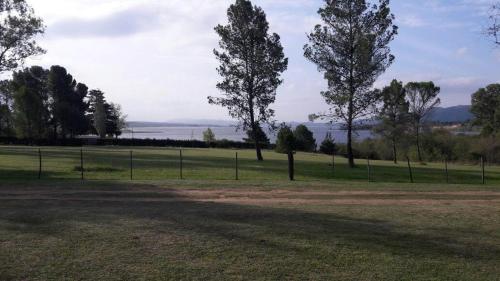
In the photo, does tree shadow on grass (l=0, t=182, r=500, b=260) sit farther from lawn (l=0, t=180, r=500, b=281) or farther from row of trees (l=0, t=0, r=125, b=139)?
row of trees (l=0, t=0, r=125, b=139)

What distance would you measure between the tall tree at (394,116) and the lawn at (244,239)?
51.1 m

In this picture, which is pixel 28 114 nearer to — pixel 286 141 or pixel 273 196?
pixel 286 141

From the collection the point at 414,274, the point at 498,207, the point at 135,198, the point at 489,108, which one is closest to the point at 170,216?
the point at 135,198

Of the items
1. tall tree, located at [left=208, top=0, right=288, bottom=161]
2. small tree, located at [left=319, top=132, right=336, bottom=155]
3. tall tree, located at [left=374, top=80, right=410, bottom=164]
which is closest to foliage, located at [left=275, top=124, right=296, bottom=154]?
tall tree, located at [left=208, top=0, right=288, bottom=161]

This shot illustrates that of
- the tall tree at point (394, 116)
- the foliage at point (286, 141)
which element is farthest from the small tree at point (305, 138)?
the foliage at point (286, 141)

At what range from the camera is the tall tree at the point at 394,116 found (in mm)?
65125

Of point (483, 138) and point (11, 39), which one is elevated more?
point (11, 39)

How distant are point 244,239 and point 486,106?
8214 cm

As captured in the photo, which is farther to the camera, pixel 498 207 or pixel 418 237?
pixel 498 207

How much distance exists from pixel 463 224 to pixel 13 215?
924 centimetres

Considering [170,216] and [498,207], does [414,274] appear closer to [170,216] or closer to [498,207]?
[170,216]

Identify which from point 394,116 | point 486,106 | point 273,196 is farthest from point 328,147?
point 273,196

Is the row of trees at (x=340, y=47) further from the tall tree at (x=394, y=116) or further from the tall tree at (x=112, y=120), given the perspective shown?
the tall tree at (x=112, y=120)

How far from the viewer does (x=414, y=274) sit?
6938 mm
